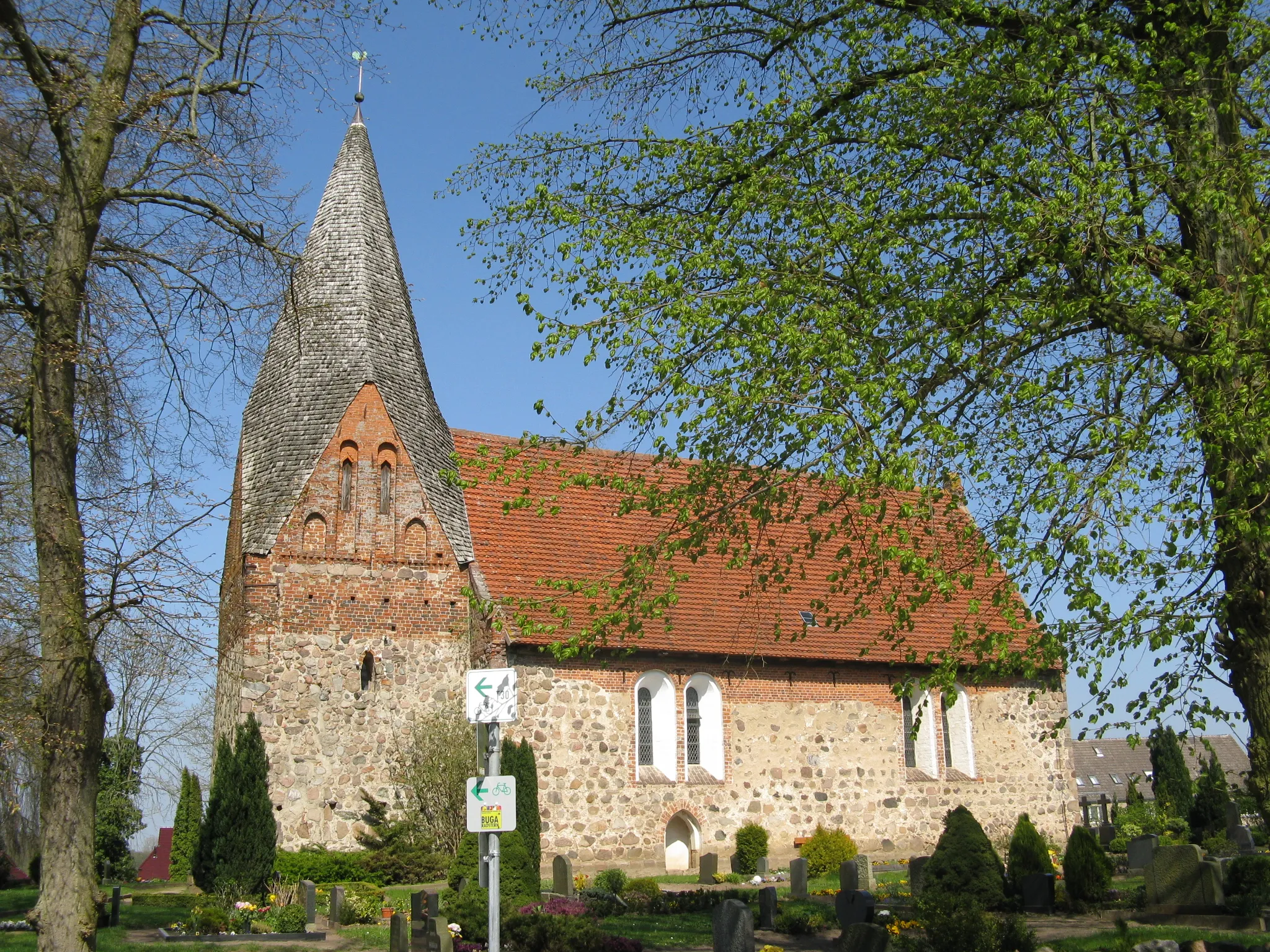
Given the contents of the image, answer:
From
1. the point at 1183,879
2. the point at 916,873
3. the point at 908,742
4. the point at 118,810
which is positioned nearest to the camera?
the point at 1183,879

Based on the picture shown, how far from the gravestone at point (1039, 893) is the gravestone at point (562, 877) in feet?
18.3

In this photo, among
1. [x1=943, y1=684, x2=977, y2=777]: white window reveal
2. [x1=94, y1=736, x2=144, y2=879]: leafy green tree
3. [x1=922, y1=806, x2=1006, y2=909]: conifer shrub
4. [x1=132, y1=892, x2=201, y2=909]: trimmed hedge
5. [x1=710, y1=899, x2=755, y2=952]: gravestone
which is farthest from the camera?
[x1=94, y1=736, x2=144, y2=879]: leafy green tree

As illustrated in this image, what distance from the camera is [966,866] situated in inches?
520

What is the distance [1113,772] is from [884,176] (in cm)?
4870

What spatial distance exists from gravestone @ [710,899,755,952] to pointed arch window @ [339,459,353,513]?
11.0 m

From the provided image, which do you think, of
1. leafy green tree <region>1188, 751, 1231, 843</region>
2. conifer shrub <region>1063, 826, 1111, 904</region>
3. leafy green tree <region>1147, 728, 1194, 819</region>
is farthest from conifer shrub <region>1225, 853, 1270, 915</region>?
leafy green tree <region>1147, 728, 1194, 819</region>

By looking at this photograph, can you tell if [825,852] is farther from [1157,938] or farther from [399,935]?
[399,935]

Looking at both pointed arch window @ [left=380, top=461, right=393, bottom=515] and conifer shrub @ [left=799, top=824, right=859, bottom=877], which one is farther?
conifer shrub @ [left=799, top=824, right=859, bottom=877]

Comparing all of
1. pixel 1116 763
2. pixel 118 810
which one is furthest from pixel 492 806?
pixel 1116 763

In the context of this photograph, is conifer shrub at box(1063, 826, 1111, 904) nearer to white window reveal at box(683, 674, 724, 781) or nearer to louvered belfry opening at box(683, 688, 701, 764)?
white window reveal at box(683, 674, 724, 781)

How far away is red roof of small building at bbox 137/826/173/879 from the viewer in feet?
103

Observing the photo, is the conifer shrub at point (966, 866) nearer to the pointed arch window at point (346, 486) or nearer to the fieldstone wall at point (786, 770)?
the fieldstone wall at point (786, 770)

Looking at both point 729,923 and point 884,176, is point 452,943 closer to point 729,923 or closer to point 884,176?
point 729,923

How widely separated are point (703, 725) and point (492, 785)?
11643 mm
